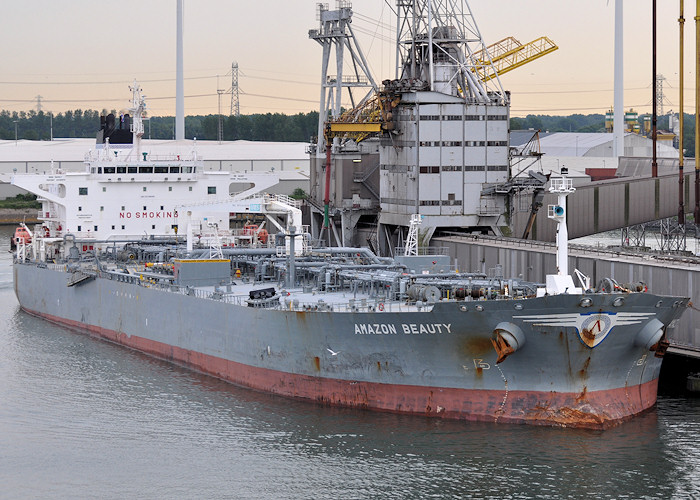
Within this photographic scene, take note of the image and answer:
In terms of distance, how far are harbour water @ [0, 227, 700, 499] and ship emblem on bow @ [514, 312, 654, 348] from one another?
2.29 meters

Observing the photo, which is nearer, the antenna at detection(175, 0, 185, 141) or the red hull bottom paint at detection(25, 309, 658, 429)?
the red hull bottom paint at detection(25, 309, 658, 429)

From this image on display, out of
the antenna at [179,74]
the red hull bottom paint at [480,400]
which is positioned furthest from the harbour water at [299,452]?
the antenna at [179,74]

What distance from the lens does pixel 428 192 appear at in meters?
43.6

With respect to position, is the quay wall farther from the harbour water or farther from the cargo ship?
the harbour water

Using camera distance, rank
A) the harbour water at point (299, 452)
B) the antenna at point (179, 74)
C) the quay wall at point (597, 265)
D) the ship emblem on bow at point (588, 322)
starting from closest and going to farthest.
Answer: the harbour water at point (299, 452)
the ship emblem on bow at point (588, 322)
the quay wall at point (597, 265)
the antenna at point (179, 74)

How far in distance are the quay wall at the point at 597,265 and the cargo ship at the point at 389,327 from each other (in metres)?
1.03

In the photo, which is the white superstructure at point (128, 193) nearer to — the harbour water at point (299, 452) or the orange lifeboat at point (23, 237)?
the orange lifeboat at point (23, 237)

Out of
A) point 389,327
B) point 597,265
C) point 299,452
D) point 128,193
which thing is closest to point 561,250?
point 389,327

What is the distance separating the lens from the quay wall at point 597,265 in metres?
29.7

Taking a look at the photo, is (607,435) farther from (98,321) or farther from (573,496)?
(98,321)

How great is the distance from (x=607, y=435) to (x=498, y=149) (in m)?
20.1

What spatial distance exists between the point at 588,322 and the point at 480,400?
3222mm

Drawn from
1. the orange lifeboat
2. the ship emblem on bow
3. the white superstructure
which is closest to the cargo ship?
the ship emblem on bow

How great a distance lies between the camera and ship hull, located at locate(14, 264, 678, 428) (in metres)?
25.7
